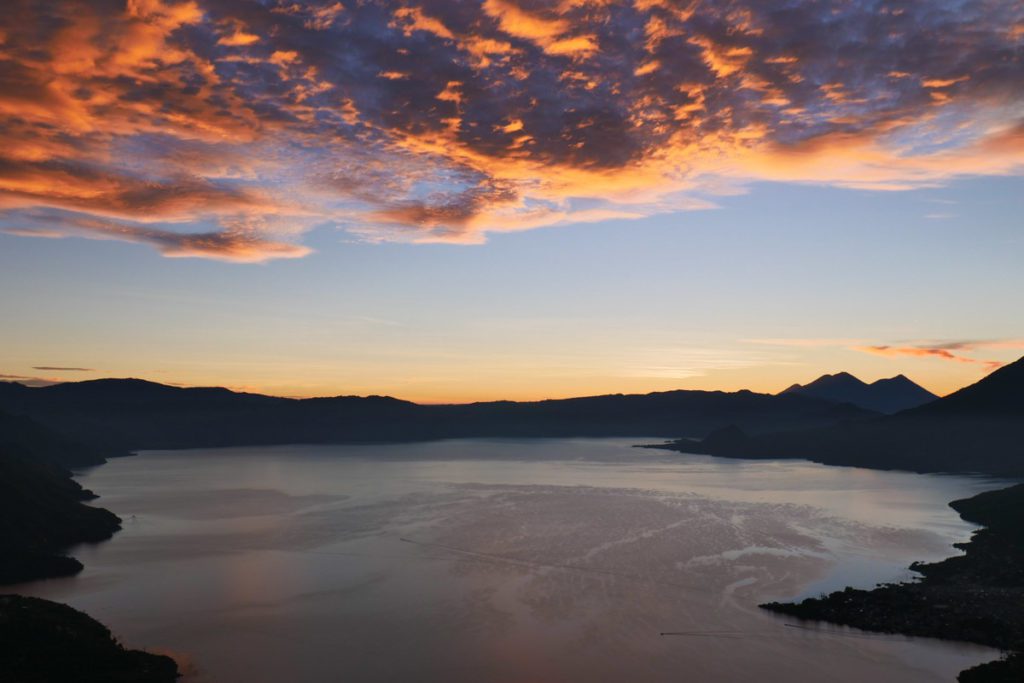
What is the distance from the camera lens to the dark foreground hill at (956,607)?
4634 cm

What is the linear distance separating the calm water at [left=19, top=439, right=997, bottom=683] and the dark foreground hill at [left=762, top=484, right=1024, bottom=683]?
196 centimetres

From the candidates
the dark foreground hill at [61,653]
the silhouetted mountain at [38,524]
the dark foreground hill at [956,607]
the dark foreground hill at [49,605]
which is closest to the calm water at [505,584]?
the dark foreground hill at [956,607]

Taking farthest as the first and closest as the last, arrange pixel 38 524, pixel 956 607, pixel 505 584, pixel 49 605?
pixel 38 524 → pixel 505 584 → pixel 956 607 → pixel 49 605

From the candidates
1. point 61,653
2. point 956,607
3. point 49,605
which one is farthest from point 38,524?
point 956,607

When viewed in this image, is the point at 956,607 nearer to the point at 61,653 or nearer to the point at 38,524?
the point at 61,653

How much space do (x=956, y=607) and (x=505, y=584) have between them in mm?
36443

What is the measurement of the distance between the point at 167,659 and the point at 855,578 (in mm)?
58245

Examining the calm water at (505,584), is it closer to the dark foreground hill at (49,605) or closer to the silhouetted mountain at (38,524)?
the dark foreground hill at (49,605)

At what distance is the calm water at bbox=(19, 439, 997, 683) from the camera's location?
45.3 meters

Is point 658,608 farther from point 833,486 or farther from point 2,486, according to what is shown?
point 833,486

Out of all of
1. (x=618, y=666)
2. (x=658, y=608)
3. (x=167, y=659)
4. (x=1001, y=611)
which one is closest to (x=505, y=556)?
(x=658, y=608)

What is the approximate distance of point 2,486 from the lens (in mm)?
77625

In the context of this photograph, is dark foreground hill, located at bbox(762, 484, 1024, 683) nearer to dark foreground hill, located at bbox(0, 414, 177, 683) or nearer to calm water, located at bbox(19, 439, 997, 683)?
calm water, located at bbox(19, 439, 997, 683)

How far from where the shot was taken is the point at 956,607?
52625 millimetres
